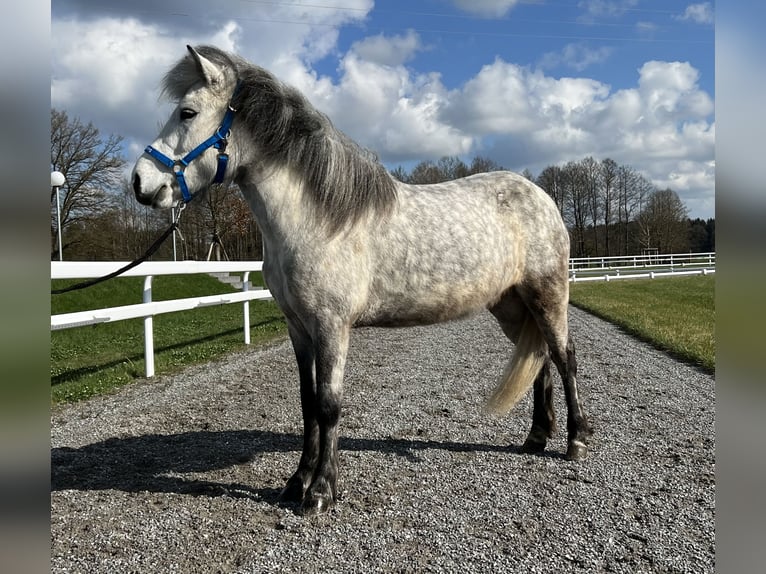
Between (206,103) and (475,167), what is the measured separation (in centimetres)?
2739

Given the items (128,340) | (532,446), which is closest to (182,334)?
(128,340)

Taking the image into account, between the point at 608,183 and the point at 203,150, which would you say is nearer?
the point at 203,150

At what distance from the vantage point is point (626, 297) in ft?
56.2

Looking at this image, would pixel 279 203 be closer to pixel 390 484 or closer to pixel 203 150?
pixel 203 150

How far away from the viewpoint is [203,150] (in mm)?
2852

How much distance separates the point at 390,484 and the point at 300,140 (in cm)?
215

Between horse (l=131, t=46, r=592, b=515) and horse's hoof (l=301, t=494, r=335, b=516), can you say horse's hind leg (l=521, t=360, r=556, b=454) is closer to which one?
horse (l=131, t=46, r=592, b=515)

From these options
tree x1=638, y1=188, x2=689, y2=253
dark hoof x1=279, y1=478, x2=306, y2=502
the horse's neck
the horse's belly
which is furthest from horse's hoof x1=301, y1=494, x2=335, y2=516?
tree x1=638, y1=188, x2=689, y2=253

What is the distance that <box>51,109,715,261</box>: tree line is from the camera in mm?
13651

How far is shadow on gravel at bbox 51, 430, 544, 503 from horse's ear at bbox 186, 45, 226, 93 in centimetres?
236

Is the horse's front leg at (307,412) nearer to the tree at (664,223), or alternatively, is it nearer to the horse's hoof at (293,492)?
the horse's hoof at (293,492)

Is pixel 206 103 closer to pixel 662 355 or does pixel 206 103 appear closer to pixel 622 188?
pixel 662 355

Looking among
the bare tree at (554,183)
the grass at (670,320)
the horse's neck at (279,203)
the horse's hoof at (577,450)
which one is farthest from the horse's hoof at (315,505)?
the bare tree at (554,183)
